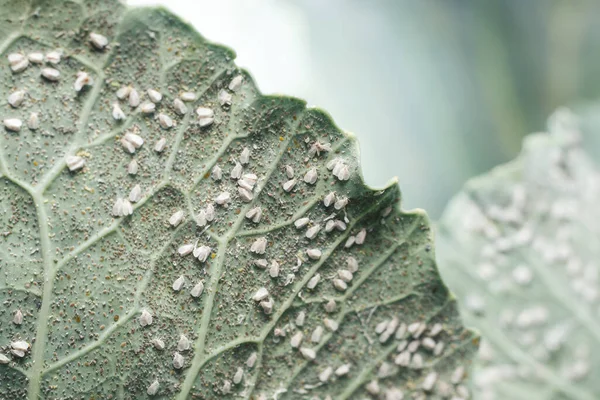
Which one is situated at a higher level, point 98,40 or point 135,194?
point 98,40

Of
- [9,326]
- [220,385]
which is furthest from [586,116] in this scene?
[9,326]

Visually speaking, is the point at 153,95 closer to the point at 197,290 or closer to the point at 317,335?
the point at 197,290

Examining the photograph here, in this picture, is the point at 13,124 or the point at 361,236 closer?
the point at 13,124

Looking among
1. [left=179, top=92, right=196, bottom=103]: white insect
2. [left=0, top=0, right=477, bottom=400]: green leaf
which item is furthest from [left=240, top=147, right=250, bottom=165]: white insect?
[left=179, top=92, right=196, bottom=103]: white insect

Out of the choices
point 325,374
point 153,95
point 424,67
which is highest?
point 424,67

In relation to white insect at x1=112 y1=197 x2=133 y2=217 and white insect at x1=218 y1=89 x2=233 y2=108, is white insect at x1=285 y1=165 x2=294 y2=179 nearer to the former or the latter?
white insect at x1=218 y1=89 x2=233 y2=108

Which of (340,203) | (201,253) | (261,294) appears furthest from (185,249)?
(340,203)
